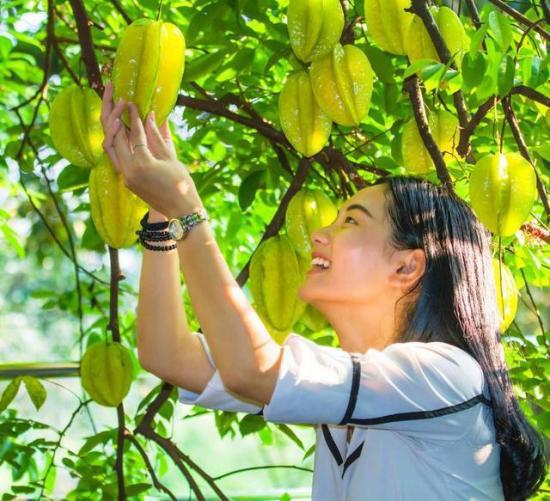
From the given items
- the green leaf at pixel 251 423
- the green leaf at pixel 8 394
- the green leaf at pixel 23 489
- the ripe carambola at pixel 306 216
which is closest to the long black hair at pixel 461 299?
the ripe carambola at pixel 306 216

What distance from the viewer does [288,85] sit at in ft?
6.79

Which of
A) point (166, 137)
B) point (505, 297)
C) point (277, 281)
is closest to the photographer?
point (166, 137)

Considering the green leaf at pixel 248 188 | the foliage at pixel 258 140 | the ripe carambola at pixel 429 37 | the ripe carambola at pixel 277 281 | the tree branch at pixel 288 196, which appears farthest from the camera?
the green leaf at pixel 248 188

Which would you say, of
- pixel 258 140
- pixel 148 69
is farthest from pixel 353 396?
pixel 258 140

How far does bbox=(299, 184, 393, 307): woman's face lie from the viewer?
182 centimetres

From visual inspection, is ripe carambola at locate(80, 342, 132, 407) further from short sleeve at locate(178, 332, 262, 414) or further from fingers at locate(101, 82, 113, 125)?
fingers at locate(101, 82, 113, 125)

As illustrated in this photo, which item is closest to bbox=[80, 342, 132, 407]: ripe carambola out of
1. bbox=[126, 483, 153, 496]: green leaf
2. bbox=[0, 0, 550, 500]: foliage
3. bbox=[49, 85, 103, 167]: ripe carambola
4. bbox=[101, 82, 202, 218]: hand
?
bbox=[0, 0, 550, 500]: foliage

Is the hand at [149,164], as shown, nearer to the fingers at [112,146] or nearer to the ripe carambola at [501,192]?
the fingers at [112,146]

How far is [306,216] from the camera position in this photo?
7.56 feet

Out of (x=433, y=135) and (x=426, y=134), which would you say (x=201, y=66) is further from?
(x=426, y=134)

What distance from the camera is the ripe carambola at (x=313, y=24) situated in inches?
74.9

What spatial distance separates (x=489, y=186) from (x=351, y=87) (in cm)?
43

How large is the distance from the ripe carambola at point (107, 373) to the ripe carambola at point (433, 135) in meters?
0.89

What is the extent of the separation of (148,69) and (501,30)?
0.56m
